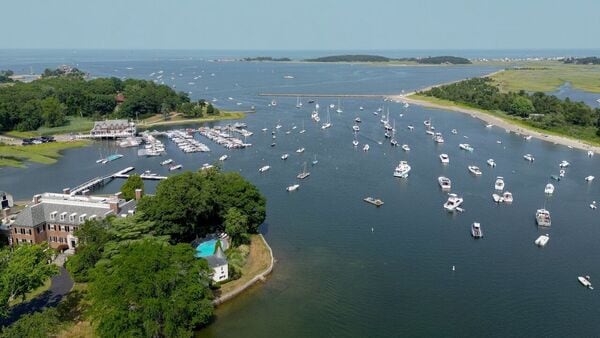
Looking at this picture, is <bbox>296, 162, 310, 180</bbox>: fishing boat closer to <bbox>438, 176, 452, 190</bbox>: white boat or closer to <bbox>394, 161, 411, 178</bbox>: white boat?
<bbox>394, 161, 411, 178</bbox>: white boat

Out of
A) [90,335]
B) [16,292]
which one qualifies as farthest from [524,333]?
[16,292]

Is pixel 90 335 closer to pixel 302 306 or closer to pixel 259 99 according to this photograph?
pixel 302 306

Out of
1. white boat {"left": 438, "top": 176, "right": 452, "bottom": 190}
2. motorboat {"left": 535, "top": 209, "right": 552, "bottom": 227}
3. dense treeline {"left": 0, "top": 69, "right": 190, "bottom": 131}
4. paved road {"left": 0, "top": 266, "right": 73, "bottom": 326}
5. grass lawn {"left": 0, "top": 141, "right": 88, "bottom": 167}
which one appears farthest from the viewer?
dense treeline {"left": 0, "top": 69, "right": 190, "bottom": 131}

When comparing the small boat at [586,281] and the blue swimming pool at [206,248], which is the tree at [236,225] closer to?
the blue swimming pool at [206,248]

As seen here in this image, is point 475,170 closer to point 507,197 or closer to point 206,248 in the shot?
point 507,197

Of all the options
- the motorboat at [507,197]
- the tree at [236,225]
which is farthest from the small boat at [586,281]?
the tree at [236,225]

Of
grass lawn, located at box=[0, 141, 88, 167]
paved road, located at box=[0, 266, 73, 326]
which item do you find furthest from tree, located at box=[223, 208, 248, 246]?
grass lawn, located at box=[0, 141, 88, 167]
